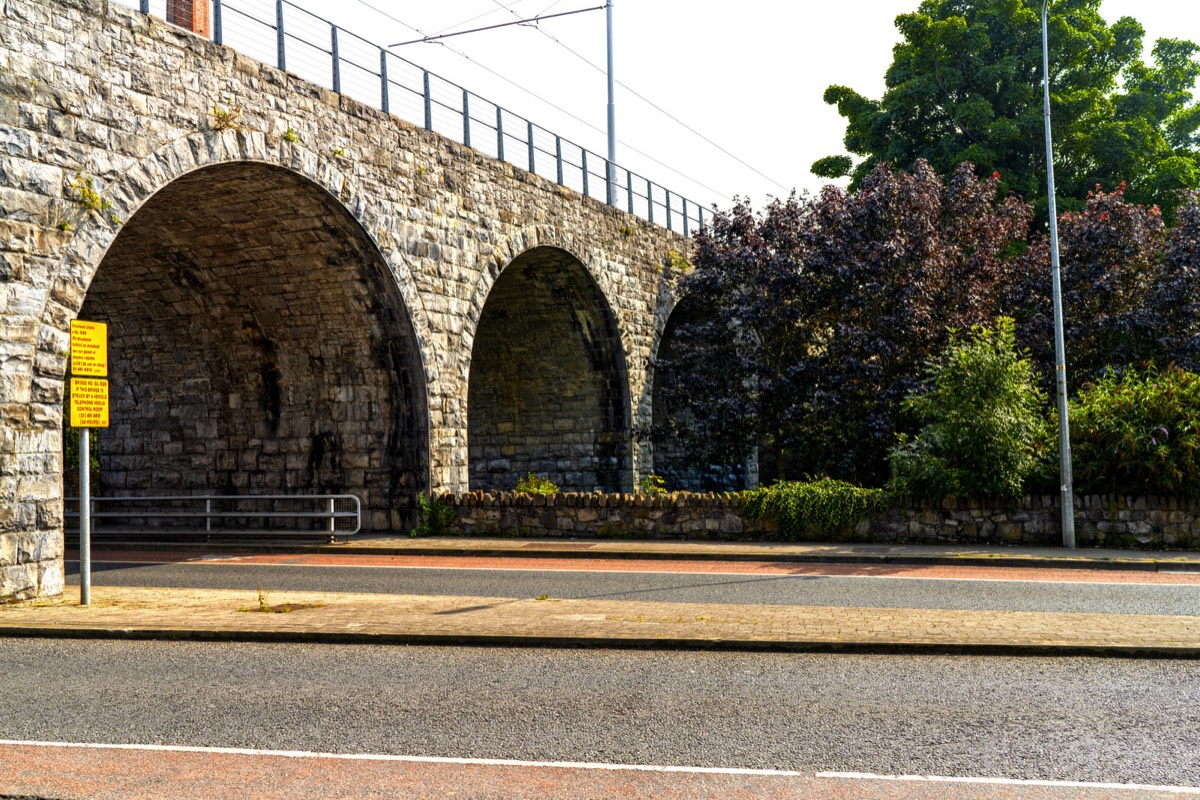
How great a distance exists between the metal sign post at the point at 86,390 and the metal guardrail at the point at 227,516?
7.35 m

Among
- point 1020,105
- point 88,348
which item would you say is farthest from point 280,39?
point 1020,105

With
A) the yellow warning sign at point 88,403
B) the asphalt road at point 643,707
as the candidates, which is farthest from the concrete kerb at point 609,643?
the yellow warning sign at point 88,403

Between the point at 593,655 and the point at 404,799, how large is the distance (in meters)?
3.64

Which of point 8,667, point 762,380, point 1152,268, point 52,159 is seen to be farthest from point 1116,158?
point 8,667

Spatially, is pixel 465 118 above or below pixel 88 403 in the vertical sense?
above

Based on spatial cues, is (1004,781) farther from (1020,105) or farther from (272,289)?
(1020,105)

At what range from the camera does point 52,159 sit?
12469 millimetres

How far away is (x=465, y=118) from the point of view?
2094 cm

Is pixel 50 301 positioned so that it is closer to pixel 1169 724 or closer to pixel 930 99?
pixel 1169 724

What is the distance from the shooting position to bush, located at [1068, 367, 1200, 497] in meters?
16.8

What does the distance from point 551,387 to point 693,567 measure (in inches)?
475

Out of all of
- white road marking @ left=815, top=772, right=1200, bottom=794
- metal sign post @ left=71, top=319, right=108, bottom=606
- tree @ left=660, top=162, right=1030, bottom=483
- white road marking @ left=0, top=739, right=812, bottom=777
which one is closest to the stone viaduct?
metal sign post @ left=71, top=319, right=108, bottom=606

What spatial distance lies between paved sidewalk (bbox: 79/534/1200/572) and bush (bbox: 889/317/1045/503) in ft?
3.50

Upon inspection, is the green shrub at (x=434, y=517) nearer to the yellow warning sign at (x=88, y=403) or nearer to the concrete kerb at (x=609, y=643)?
the yellow warning sign at (x=88, y=403)
